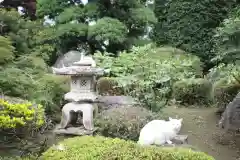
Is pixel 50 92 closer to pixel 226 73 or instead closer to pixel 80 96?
pixel 80 96

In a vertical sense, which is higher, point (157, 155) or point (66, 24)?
point (66, 24)

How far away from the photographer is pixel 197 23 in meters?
13.9

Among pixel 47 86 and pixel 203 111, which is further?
pixel 203 111

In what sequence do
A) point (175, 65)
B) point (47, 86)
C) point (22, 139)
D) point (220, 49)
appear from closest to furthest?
point (22, 139)
point (220, 49)
point (47, 86)
point (175, 65)

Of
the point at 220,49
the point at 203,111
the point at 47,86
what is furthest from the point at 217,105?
the point at 47,86

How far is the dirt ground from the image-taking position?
7086 mm

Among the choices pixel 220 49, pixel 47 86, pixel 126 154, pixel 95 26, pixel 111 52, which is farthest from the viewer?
pixel 111 52

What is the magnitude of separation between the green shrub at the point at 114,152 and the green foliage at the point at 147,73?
3.21 m

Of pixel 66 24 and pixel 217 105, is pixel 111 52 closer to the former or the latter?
pixel 66 24

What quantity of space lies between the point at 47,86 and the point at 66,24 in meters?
→ 4.52

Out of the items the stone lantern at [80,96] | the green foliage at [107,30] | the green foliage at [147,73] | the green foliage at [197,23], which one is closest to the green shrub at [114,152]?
the stone lantern at [80,96]

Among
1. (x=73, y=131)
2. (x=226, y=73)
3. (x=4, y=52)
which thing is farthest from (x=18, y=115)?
(x=226, y=73)

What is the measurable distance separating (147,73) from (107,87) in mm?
1866

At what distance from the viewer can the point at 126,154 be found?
4.16 metres
